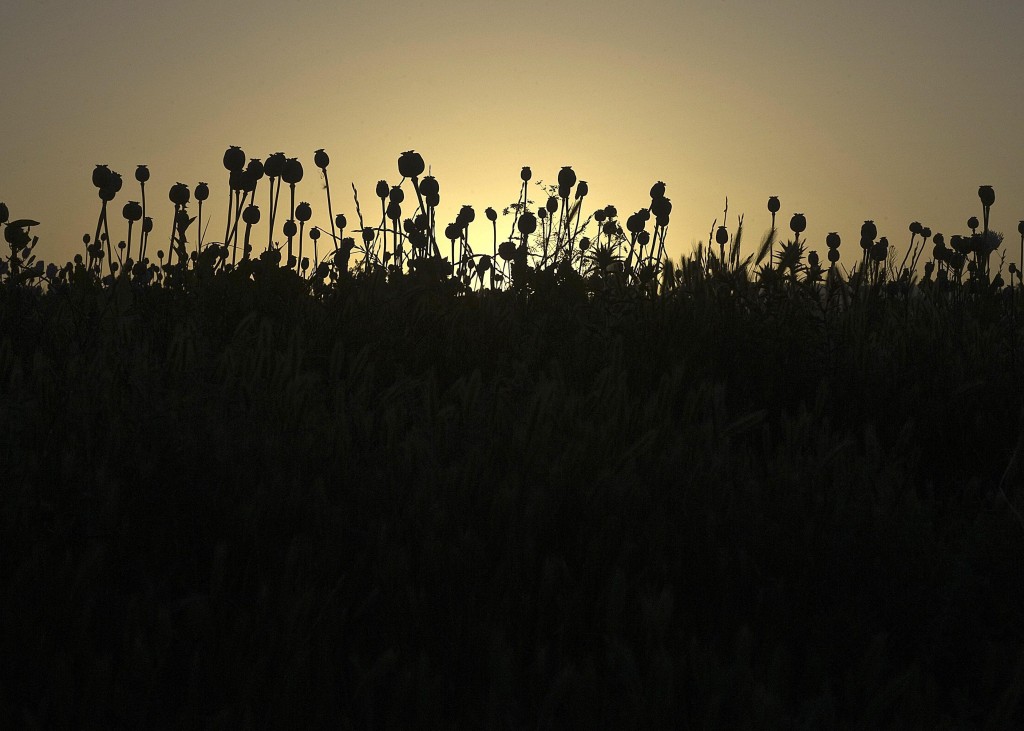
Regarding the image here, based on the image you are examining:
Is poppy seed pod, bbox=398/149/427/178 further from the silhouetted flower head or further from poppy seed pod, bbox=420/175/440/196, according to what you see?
the silhouetted flower head

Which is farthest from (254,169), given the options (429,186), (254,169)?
(429,186)

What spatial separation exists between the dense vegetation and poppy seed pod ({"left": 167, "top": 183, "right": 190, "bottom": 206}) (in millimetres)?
1994

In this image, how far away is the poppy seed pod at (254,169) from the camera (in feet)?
13.8

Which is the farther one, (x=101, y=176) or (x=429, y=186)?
(x=429, y=186)

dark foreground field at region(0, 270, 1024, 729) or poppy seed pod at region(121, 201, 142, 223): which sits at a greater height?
poppy seed pod at region(121, 201, 142, 223)

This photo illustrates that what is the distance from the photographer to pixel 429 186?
4.55 metres

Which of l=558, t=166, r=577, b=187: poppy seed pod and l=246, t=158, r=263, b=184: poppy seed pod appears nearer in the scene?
l=246, t=158, r=263, b=184: poppy seed pod

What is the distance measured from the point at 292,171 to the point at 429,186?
2.23 feet

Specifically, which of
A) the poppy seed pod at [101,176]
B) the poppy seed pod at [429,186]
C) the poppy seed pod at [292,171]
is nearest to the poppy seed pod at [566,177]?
the poppy seed pod at [429,186]

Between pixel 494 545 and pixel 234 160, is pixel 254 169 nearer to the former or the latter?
pixel 234 160

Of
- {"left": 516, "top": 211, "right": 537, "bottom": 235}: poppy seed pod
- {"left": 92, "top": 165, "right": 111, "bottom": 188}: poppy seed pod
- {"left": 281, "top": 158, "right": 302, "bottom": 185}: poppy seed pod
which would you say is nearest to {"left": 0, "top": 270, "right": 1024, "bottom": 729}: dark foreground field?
{"left": 92, "top": 165, "right": 111, "bottom": 188}: poppy seed pod

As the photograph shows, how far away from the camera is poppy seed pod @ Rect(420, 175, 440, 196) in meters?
4.55

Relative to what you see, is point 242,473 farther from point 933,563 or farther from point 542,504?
point 933,563

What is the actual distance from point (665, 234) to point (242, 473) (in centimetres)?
355
